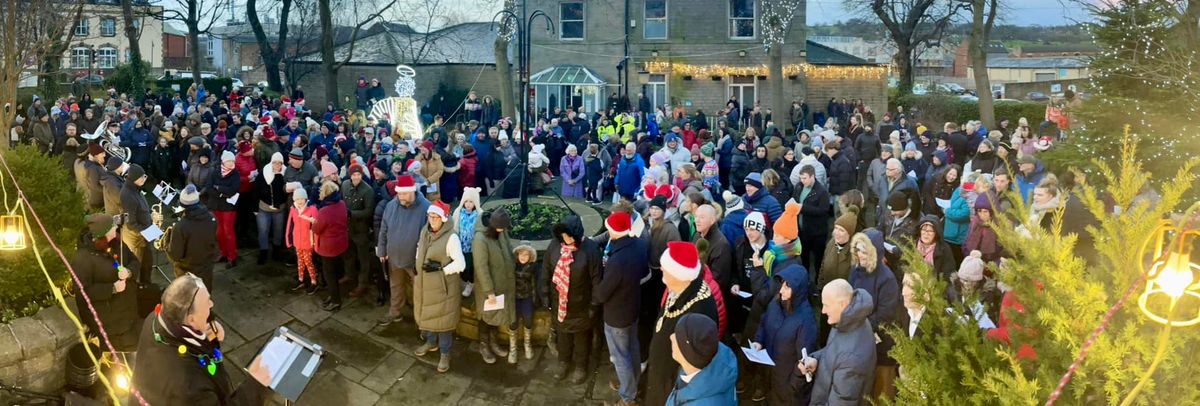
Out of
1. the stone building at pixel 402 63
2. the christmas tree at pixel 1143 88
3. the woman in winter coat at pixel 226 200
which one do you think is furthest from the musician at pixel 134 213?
the stone building at pixel 402 63

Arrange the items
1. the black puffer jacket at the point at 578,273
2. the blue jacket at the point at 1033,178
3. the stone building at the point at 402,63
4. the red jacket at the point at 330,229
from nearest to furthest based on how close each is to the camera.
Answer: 1. the black puffer jacket at the point at 578,273
2. the red jacket at the point at 330,229
3. the blue jacket at the point at 1033,178
4. the stone building at the point at 402,63

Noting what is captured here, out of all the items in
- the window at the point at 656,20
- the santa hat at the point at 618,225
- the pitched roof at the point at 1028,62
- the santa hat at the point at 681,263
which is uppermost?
the pitched roof at the point at 1028,62

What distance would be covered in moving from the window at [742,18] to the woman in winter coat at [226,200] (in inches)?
901

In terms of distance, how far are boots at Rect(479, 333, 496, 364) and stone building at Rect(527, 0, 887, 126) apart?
73.0ft

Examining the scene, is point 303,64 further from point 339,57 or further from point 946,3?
point 946,3

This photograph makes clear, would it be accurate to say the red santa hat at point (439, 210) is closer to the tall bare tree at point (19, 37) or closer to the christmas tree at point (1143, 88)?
the tall bare tree at point (19, 37)

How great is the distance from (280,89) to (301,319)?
93.9ft

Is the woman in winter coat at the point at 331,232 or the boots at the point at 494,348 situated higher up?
the woman in winter coat at the point at 331,232

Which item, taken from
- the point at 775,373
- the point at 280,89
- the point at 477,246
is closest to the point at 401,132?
Answer: the point at 477,246

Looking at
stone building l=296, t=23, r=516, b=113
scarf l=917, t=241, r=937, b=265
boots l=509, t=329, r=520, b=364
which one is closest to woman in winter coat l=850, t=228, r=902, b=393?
scarf l=917, t=241, r=937, b=265

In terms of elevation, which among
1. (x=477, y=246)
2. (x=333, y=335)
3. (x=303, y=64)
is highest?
(x=303, y=64)

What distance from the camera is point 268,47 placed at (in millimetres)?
33125

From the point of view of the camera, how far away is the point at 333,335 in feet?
27.2

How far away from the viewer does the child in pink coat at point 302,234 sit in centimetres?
877
